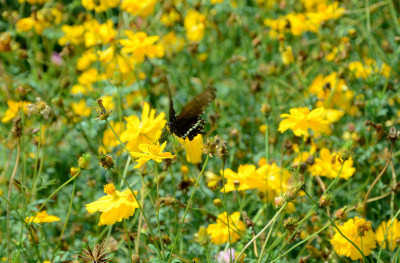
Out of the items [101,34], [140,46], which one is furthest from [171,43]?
[140,46]

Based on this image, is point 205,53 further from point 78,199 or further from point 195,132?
point 195,132

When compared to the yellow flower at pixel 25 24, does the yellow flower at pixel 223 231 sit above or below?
below

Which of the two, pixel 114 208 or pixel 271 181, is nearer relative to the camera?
pixel 114 208

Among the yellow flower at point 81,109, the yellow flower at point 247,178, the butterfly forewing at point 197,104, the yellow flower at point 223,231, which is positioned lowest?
the yellow flower at point 81,109

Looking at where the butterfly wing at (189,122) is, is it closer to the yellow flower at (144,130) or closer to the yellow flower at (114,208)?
the yellow flower at (144,130)

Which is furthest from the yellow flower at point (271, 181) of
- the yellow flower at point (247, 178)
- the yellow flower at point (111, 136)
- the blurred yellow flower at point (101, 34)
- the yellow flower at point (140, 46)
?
the blurred yellow flower at point (101, 34)

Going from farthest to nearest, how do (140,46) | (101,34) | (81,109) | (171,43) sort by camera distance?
1. (171,43)
2. (81,109)
3. (101,34)
4. (140,46)

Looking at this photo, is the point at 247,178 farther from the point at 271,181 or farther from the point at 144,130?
the point at 144,130

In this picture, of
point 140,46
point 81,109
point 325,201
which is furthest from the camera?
point 81,109
